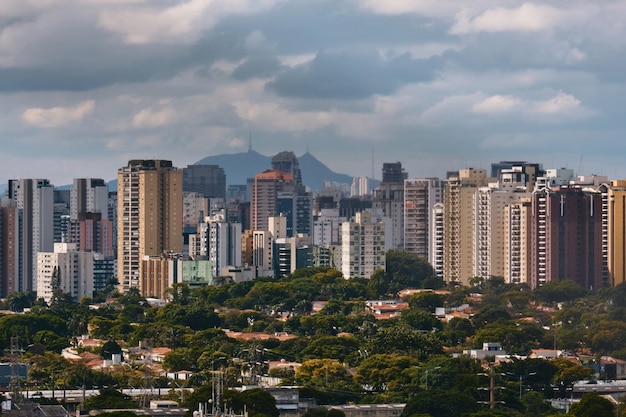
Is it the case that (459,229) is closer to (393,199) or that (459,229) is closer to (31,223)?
(31,223)

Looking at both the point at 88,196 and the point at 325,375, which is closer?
the point at 325,375

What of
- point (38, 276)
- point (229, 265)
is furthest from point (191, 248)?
point (38, 276)

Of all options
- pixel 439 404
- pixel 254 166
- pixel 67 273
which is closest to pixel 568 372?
pixel 439 404

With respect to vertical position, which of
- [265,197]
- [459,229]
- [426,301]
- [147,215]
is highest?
[265,197]

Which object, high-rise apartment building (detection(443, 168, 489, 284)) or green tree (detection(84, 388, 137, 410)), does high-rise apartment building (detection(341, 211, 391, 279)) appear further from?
green tree (detection(84, 388, 137, 410))

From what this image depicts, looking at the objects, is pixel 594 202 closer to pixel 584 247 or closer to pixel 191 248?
pixel 584 247

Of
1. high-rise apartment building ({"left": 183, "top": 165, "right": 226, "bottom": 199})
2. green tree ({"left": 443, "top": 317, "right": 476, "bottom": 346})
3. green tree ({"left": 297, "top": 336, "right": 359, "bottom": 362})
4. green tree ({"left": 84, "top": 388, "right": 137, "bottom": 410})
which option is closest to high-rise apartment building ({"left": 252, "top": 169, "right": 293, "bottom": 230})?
high-rise apartment building ({"left": 183, "top": 165, "right": 226, "bottom": 199})
